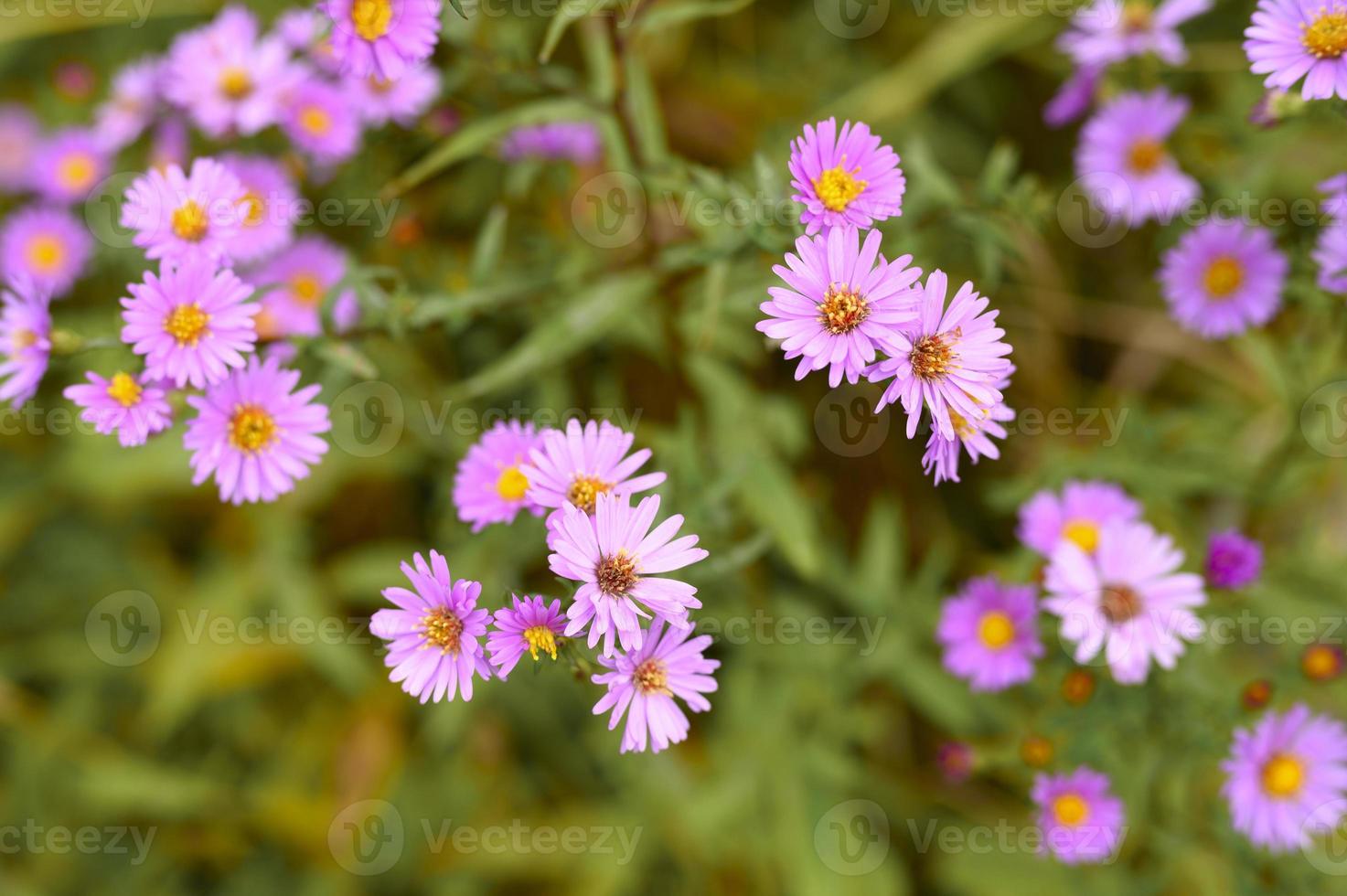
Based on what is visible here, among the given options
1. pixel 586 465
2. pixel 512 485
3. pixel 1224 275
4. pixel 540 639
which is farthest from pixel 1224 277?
pixel 540 639

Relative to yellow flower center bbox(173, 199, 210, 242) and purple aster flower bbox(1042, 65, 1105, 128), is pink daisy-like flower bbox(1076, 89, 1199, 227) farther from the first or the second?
yellow flower center bbox(173, 199, 210, 242)

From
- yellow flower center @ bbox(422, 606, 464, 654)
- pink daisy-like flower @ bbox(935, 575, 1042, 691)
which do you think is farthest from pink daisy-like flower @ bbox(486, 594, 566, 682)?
pink daisy-like flower @ bbox(935, 575, 1042, 691)

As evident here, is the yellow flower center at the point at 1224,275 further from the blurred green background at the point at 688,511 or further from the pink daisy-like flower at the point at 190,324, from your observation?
the pink daisy-like flower at the point at 190,324

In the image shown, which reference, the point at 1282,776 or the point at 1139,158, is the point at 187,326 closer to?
the point at 1139,158

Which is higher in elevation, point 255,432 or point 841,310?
point 841,310

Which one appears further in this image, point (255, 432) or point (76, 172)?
point (76, 172)

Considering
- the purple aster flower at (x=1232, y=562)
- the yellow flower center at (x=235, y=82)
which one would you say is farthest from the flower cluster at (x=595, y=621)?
the yellow flower center at (x=235, y=82)

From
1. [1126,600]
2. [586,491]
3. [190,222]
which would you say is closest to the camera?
[586,491]
